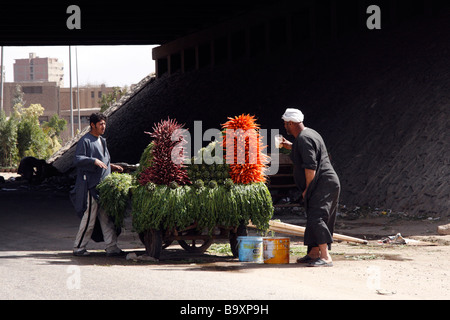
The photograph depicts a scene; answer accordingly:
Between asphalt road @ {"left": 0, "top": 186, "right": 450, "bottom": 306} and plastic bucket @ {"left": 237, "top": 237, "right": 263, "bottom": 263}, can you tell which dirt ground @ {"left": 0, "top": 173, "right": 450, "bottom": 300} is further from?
plastic bucket @ {"left": 237, "top": 237, "right": 263, "bottom": 263}

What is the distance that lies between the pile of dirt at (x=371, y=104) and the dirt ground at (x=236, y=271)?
3.47 meters

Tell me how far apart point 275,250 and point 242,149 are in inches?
57.9

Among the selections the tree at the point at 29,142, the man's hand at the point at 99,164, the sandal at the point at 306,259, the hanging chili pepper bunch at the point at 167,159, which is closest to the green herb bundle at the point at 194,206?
the hanging chili pepper bunch at the point at 167,159

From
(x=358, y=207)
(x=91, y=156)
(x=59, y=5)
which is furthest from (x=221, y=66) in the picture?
(x=91, y=156)

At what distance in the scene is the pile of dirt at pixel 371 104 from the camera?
1842 cm

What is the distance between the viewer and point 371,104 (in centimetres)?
2206

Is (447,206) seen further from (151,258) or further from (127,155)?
(127,155)

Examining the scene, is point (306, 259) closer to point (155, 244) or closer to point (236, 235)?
point (236, 235)

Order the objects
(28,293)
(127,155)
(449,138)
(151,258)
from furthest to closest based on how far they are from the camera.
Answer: (127,155) < (449,138) < (151,258) < (28,293)

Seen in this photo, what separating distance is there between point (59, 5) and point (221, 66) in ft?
32.0

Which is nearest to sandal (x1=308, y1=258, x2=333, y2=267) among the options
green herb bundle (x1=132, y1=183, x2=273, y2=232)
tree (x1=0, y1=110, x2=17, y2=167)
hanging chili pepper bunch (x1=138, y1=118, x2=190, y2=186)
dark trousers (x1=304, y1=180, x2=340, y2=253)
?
dark trousers (x1=304, y1=180, x2=340, y2=253)

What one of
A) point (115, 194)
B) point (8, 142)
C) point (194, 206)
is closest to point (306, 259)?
point (194, 206)

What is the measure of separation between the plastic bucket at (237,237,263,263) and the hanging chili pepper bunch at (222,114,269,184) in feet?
2.74

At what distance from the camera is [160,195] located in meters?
10.3
